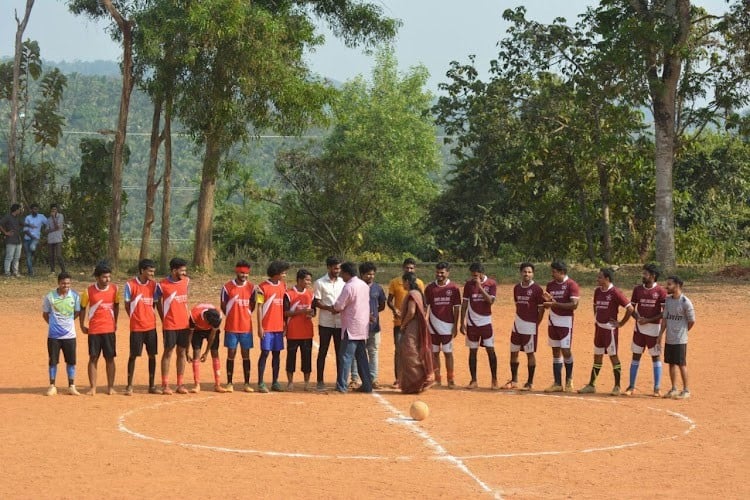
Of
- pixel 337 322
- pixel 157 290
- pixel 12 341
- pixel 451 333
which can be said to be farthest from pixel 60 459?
pixel 12 341

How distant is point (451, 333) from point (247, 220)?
2670 centimetres

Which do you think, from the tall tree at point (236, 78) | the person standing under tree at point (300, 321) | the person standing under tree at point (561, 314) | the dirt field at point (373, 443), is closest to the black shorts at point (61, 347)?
the dirt field at point (373, 443)

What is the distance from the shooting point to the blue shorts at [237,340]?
15.8 meters

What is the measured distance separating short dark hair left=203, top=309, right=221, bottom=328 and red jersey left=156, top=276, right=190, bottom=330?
31 cm

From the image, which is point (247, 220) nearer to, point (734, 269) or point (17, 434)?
point (734, 269)

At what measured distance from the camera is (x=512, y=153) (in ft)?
114

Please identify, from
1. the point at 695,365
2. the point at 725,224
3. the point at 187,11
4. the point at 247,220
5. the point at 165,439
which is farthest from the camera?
the point at 247,220

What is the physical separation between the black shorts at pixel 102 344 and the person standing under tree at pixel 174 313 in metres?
0.68

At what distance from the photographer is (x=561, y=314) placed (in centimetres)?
1597

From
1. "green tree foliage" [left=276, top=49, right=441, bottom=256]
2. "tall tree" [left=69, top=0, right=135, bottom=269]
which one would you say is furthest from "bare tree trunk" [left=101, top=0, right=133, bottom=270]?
"green tree foliage" [left=276, top=49, right=441, bottom=256]

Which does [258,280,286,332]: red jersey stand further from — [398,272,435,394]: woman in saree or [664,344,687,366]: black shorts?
[664,344,687,366]: black shorts

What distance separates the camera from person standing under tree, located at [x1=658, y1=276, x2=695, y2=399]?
50.5 ft

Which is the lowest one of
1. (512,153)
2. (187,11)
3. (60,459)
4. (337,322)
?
(60,459)

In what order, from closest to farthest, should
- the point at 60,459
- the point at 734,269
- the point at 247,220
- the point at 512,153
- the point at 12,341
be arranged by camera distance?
the point at 60,459
the point at 12,341
the point at 734,269
the point at 512,153
the point at 247,220
